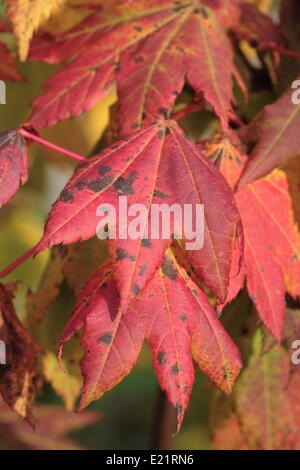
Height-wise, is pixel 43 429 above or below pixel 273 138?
below

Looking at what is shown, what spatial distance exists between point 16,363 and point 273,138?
0.40 meters

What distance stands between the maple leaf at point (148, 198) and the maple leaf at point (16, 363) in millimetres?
199

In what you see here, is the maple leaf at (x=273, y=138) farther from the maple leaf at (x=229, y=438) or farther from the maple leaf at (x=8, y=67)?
the maple leaf at (x=229, y=438)

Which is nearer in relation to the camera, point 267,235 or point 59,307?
point 267,235

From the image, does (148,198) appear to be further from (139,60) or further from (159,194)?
(139,60)

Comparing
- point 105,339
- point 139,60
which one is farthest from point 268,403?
point 139,60

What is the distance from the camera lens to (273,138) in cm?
81

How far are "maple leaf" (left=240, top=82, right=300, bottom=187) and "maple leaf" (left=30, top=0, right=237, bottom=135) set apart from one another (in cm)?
5

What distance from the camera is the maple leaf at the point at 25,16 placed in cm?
84

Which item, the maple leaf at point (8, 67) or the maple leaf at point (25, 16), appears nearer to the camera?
the maple leaf at point (25, 16)

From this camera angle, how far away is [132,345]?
0.72 metres

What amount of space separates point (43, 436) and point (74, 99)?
723mm

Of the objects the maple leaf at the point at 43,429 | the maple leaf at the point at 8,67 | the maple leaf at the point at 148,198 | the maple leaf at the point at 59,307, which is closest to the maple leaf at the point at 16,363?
the maple leaf at the point at 59,307

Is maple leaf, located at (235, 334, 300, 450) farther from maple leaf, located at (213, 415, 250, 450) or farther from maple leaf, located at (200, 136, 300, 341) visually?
maple leaf, located at (200, 136, 300, 341)
